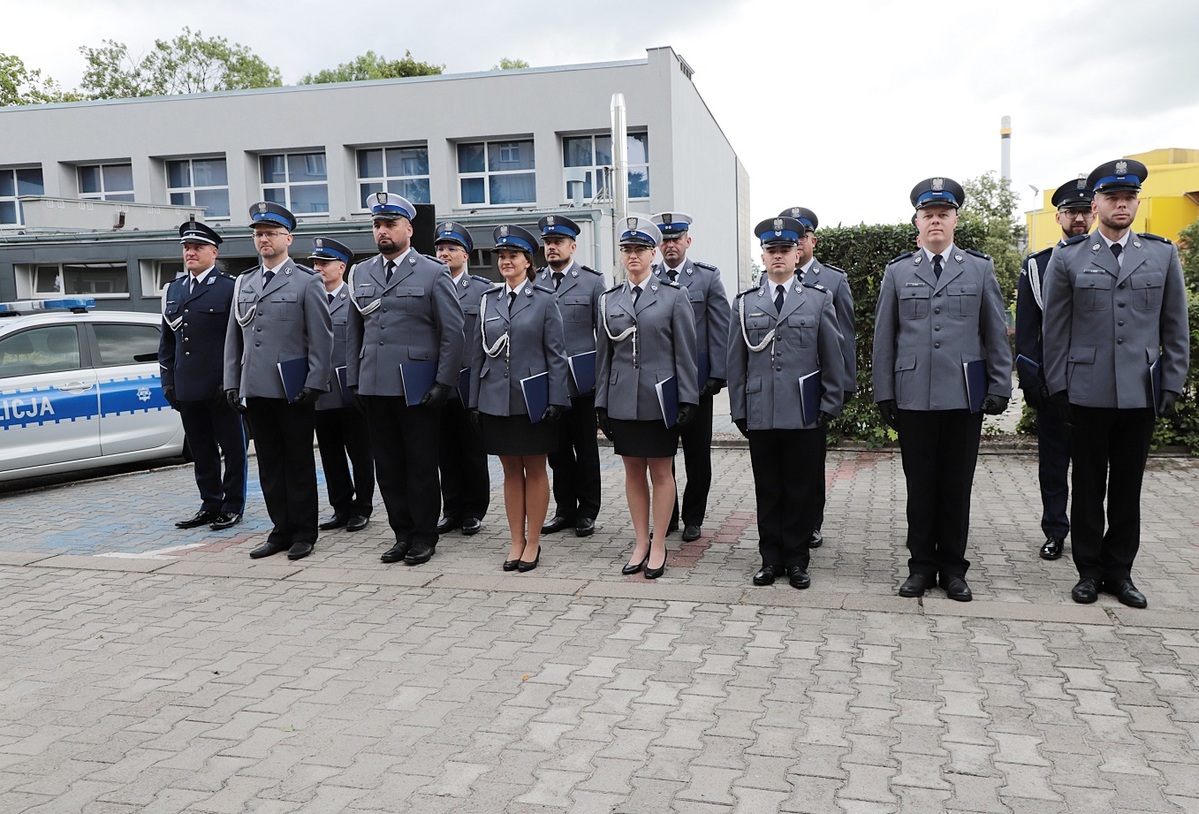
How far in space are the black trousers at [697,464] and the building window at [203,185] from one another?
2623 cm

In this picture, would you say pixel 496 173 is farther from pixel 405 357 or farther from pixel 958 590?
pixel 958 590

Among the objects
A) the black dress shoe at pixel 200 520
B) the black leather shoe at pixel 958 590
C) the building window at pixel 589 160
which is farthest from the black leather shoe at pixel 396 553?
the building window at pixel 589 160

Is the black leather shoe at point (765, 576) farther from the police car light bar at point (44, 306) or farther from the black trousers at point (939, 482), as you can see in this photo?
the police car light bar at point (44, 306)

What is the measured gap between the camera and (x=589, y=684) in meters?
4.11

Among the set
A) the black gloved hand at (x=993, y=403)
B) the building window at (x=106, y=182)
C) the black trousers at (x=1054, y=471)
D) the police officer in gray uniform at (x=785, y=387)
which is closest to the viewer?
the black gloved hand at (x=993, y=403)

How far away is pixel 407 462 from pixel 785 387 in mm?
2506

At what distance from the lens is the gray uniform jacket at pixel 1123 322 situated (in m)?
4.86

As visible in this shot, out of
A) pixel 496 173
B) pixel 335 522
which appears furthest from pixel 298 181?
pixel 335 522

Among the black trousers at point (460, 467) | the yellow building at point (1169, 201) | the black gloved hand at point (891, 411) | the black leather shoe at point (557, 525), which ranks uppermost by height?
the yellow building at point (1169, 201)

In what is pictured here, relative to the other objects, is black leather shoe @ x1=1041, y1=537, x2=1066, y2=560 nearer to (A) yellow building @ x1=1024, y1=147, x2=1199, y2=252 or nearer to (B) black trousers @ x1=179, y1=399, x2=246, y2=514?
(B) black trousers @ x1=179, y1=399, x2=246, y2=514

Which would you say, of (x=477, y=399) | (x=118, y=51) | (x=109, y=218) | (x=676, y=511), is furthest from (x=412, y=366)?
(x=118, y=51)

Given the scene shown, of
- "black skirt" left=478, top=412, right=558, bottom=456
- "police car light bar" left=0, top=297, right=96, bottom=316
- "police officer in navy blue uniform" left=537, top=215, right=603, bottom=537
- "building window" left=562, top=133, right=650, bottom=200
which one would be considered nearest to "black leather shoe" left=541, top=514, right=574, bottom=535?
"police officer in navy blue uniform" left=537, top=215, right=603, bottom=537

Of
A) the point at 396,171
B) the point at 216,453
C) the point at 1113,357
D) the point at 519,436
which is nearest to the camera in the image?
the point at 1113,357

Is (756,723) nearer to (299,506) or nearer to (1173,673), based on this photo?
(1173,673)
